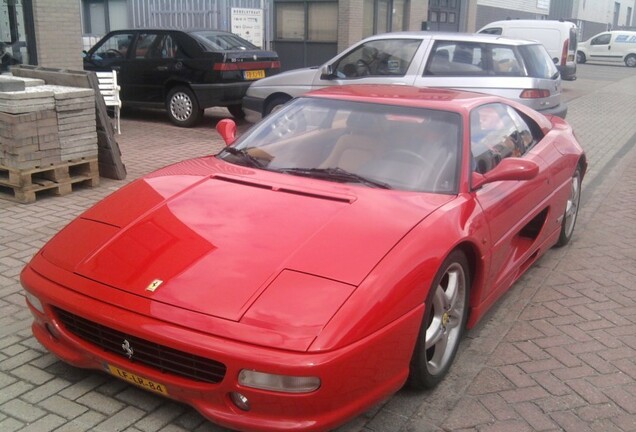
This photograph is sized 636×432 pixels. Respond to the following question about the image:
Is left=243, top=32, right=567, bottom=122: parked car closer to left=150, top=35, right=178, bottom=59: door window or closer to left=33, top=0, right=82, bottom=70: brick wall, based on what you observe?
left=150, top=35, right=178, bottom=59: door window

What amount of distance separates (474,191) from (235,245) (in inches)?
55.1

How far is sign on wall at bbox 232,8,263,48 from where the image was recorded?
15.2 metres

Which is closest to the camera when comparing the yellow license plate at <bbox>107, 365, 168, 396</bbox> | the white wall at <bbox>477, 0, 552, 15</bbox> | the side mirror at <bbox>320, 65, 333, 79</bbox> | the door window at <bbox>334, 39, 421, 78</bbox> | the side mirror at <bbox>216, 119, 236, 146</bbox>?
the yellow license plate at <bbox>107, 365, 168, 396</bbox>

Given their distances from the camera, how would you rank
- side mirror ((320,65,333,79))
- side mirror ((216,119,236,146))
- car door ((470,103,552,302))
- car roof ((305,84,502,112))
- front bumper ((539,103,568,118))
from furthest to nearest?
side mirror ((320,65,333,79)) → front bumper ((539,103,568,118)) → side mirror ((216,119,236,146)) → car roof ((305,84,502,112)) → car door ((470,103,552,302))

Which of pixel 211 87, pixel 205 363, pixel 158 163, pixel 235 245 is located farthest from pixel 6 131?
pixel 211 87

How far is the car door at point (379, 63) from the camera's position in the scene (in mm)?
9039

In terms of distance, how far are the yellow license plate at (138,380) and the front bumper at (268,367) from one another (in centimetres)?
2

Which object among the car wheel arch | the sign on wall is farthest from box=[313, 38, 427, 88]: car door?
the sign on wall

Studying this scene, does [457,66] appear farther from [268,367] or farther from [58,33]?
[268,367]

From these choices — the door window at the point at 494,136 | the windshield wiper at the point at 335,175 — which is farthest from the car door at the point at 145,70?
the windshield wiper at the point at 335,175

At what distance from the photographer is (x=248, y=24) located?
611 inches

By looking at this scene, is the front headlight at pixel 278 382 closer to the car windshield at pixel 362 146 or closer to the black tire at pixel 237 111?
the car windshield at pixel 362 146

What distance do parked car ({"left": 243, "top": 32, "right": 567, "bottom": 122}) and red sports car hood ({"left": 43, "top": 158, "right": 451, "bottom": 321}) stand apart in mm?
5325

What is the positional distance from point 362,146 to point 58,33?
24.7 ft
